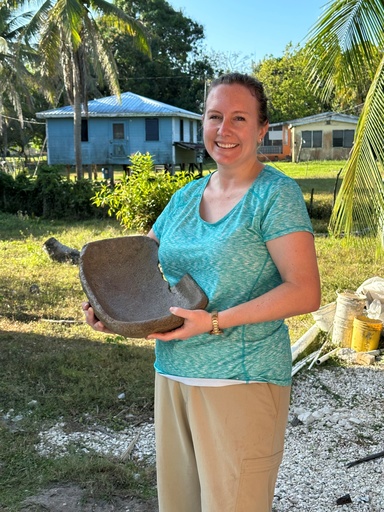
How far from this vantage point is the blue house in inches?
1018

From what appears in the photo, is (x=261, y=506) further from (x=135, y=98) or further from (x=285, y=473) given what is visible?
(x=135, y=98)

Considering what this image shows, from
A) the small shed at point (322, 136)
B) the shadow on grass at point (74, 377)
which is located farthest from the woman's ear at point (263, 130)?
the small shed at point (322, 136)

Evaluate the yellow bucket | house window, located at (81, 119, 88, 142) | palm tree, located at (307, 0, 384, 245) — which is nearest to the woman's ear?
palm tree, located at (307, 0, 384, 245)

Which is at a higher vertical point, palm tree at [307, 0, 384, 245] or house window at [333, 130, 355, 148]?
house window at [333, 130, 355, 148]

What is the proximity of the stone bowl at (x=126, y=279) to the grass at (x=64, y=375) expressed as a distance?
64.7 inches

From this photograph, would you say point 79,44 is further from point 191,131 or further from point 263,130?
point 263,130

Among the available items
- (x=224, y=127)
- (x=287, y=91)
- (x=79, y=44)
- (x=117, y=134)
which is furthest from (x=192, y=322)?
(x=287, y=91)

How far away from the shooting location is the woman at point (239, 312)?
158cm

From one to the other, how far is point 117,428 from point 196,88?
35.0 m

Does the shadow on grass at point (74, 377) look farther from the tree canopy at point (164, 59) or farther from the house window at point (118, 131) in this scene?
the tree canopy at point (164, 59)

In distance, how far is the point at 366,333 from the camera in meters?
5.42

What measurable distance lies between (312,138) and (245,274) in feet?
115

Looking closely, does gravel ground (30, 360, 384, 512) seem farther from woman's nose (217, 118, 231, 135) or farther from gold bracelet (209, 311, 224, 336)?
woman's nose (217, 118, 231, 135)

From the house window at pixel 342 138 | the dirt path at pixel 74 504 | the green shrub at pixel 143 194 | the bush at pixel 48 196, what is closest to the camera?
the dirt path at pixel 74 504
